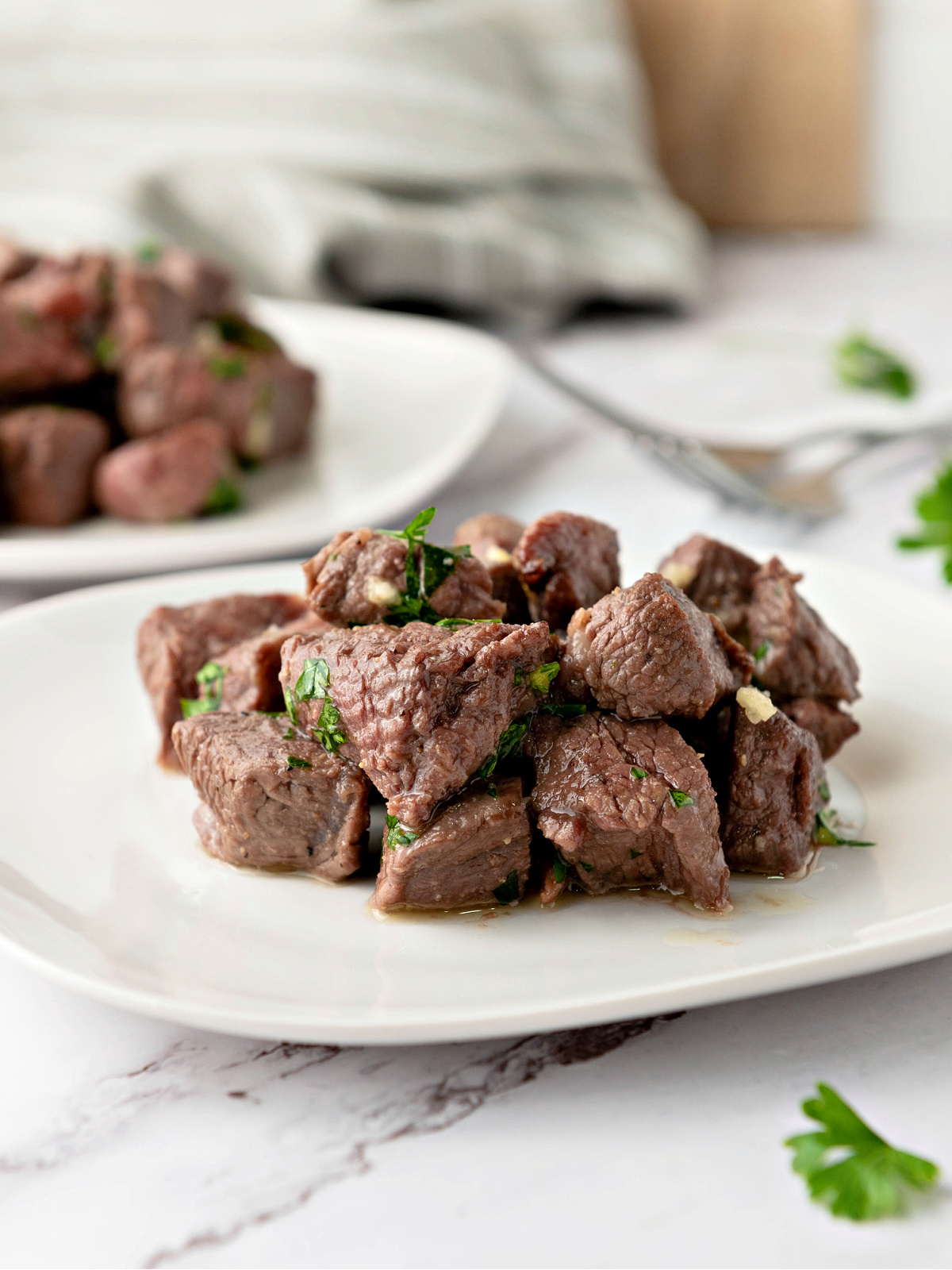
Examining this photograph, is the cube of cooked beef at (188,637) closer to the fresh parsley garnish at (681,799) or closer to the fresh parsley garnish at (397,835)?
the fresh parsley garnish at (397,835)

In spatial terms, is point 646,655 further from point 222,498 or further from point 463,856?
point 222,498

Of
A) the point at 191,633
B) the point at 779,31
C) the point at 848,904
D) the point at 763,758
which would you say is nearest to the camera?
the point at 848,904

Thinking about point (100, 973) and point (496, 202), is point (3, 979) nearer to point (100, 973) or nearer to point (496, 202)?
point (100, 973)

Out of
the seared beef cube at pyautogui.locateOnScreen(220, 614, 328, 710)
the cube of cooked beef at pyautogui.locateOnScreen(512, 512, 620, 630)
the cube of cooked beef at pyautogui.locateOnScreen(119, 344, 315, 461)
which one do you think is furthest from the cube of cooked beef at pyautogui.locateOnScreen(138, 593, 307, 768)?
the cube of cooked beef at pyautogui.locateOnScreen(119, 344, 315, 461)

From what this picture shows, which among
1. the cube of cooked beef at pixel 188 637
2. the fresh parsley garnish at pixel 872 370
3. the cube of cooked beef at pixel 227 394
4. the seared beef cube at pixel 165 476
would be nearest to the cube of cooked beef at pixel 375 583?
the cube of cooked beef at pixel 188 637

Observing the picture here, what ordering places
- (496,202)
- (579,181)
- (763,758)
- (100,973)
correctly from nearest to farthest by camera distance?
1. (100,973)
2. (763,758)
3. (496,202)
4. (579,181)

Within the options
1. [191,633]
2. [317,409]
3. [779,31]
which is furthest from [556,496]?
[779,31]

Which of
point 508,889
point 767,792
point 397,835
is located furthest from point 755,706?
point 397,835
